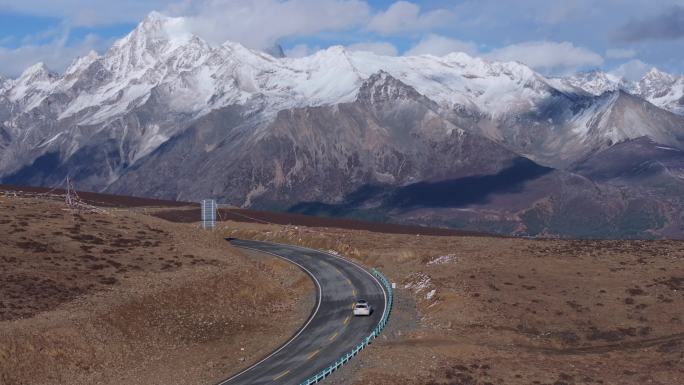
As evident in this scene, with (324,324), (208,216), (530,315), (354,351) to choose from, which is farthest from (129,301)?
(208,216)

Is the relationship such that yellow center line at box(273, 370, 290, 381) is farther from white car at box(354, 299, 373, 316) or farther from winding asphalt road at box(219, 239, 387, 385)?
white car at box(354, 299, 373, 316)

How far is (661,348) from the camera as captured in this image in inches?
2717

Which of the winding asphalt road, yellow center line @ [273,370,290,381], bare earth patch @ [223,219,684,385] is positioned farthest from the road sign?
yellow center line @ [273,370,290,381]

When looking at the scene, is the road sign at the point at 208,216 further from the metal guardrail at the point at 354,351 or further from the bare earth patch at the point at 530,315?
the metal guardrail at the point at 354,351

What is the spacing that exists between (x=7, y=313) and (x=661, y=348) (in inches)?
2321

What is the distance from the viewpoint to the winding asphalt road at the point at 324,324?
67.9 metres

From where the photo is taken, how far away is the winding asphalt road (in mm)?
67875

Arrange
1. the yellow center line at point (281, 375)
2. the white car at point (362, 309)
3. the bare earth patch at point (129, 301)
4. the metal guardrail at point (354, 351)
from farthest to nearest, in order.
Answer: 1. the white car at point (362, 309)
2. the bare earth patch at point (129, 301)
3. the yellow center line at point (281, 375)
4. the metal guardrail at point (354, 351)

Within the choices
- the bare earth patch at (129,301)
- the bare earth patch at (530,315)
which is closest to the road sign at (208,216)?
the bare earth patch at (129,301)

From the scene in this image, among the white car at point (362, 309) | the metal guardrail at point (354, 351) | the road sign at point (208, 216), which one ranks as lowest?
the metal guardrail at point (354, 351)

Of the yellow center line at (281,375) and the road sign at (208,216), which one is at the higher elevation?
the road sign at (208,216)

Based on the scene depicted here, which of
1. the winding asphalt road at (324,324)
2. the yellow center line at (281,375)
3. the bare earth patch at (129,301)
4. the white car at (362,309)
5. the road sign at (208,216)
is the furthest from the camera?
the road sign at (208,216)

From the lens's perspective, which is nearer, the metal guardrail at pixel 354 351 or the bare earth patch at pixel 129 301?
the metal guardrail at pixel 354 351

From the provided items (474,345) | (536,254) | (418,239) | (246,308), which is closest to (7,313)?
(246,308)
